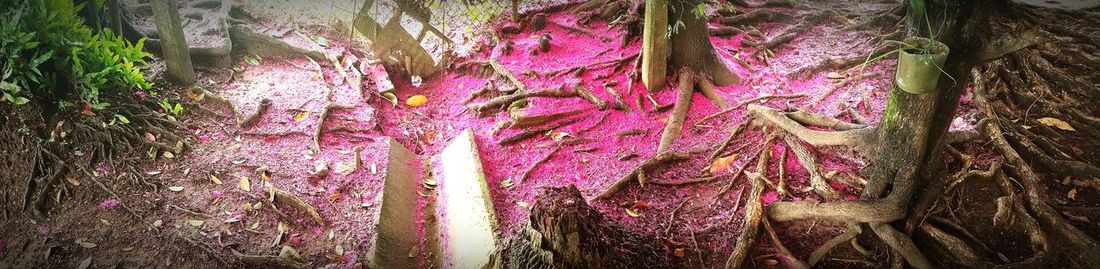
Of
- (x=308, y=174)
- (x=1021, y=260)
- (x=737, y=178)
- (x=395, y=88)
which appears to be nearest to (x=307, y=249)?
(x=308, y=174)

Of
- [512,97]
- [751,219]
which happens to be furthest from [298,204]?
[751,219]

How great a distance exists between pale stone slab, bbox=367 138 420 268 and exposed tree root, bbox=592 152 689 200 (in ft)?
5.02

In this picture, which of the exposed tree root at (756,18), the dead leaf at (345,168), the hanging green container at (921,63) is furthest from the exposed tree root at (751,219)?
the exposed tree root at (756,18)

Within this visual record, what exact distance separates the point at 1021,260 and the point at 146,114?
22.6 feet

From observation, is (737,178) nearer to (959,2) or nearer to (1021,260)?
(1021,260)

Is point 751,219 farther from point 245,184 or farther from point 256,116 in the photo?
point 256,116

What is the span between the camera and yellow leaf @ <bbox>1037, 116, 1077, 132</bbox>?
164 inches

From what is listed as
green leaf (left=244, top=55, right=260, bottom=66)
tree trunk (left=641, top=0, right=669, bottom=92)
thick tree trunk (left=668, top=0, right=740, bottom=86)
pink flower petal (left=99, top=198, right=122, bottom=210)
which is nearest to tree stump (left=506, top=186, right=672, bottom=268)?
tree trunk (left=641, top=0, right=669, bottom=92)

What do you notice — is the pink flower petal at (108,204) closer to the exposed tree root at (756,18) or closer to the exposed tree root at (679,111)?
the exposed tree root at (679,111)

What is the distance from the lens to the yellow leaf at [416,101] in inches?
280

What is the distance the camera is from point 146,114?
16.8 feet

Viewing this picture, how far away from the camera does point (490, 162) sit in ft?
17.2

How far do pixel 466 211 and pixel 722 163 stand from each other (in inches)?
84.5

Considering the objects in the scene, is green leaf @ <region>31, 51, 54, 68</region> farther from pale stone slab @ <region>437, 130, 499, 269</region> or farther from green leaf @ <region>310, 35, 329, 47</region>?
green leaf @ <region>310, 35, 329, 47</region>
